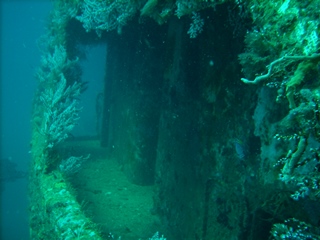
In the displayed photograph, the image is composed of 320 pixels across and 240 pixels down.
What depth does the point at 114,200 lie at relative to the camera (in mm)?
5320

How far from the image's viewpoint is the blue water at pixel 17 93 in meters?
34.0

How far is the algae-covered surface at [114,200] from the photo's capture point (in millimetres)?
4457

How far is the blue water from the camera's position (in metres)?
34.0

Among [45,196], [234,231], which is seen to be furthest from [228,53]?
[45,196]

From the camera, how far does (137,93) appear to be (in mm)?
6031

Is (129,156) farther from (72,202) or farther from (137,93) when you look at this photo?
(72,202)

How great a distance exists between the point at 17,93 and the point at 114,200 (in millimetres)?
152824

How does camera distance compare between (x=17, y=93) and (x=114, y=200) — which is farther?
Result: (x=17, y=93)

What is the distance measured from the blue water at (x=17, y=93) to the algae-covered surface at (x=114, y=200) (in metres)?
5.32

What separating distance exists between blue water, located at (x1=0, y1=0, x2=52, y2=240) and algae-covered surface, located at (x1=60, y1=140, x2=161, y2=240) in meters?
5.32

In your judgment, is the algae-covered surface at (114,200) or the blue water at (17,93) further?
the blue water at (17,93)

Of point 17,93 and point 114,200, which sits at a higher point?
point 17,93

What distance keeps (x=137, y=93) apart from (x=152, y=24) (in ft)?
5.26

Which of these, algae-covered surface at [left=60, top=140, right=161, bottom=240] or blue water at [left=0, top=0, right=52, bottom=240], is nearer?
algae-covered surface at [left=60, top=140, right=161, bottom=240]
